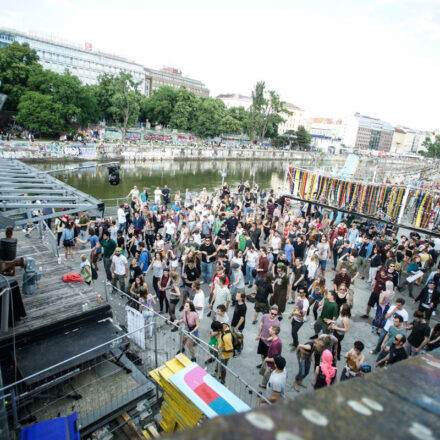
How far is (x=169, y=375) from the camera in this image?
182 inches

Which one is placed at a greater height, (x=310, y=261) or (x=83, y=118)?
(x=83, y=118)

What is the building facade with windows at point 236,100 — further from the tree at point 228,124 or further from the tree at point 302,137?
the tree at point 228,124

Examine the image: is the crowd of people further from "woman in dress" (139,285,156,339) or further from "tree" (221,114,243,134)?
"tree" (221,114,243,134)

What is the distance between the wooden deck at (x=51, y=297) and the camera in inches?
250

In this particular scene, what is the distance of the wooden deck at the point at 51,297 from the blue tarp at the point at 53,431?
206cm

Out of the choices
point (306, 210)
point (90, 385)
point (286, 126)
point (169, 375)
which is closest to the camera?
point (169, 375)

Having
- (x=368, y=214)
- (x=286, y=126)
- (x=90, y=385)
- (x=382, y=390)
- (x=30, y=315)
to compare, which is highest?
(x=286, y=126)

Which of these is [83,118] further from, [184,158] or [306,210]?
[306,210]

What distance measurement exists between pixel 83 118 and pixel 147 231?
161 feet

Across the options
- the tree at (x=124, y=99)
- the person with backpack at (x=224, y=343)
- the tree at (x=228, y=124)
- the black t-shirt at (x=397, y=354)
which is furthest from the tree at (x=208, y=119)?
the black t-shirt at (x=397, y=354)

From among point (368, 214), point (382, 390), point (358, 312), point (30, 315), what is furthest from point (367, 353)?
point (368, 214)

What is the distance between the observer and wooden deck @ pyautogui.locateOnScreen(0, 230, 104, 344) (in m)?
6.34

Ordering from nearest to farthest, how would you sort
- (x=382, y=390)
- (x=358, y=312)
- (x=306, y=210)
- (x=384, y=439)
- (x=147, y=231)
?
1. (x=384, y=439)
2. (x=382, y=390)
3. (x=358, y=312)
4. (x=147, y=231)
5. (x=306, y=210)

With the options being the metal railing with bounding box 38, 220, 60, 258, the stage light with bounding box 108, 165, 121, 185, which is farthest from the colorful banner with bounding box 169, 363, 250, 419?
the stage light with bounding box 108, 165, 121, 185
